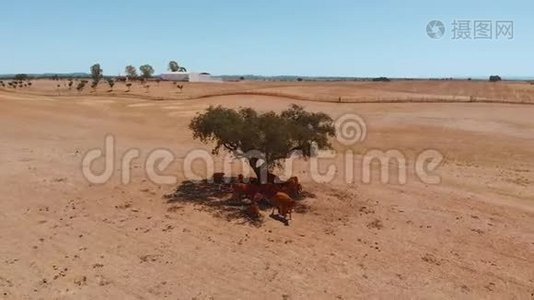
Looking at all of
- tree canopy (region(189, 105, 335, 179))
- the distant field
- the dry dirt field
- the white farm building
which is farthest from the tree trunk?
the white farm building

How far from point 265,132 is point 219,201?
3.89 m

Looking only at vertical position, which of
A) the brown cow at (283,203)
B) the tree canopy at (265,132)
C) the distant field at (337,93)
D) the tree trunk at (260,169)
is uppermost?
the distant field at (337,93)

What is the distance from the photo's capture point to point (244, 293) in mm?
13539

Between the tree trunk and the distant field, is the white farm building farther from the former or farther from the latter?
the tree trunk

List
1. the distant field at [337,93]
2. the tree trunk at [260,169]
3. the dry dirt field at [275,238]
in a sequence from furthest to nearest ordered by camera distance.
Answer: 1. the distant field at [337,93]
2. the tree trunk at [260,169]
3. the dry dirt field at [275,238]

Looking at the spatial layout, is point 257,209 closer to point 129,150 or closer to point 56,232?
point 56,232

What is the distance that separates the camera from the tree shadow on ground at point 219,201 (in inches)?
764

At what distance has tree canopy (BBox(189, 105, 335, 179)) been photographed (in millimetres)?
20219

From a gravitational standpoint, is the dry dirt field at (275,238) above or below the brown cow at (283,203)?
below

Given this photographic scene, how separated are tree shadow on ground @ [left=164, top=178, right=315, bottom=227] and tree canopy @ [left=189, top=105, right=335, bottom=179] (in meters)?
1.94
